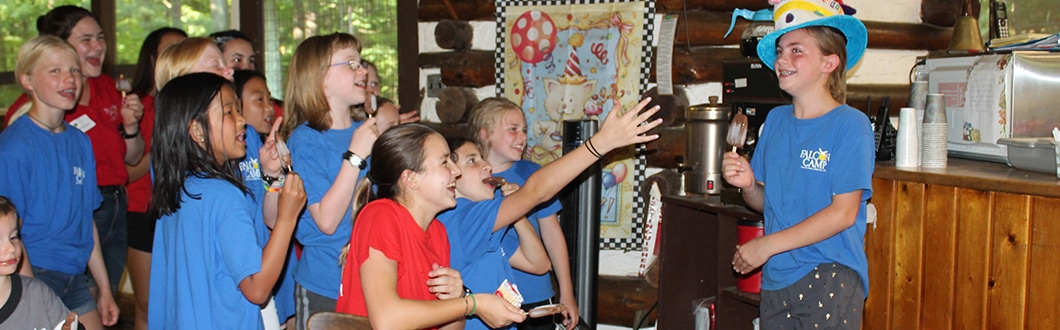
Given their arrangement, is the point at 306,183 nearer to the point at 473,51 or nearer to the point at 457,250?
the point at 457,250

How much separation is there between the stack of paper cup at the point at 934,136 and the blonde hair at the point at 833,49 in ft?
1.60

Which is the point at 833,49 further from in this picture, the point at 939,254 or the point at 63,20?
the point at 63,20

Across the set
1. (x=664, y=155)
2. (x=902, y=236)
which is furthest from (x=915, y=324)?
(x=664, y=155)

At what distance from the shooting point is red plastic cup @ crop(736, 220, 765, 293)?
11.9ft

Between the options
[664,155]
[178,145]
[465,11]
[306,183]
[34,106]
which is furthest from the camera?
[465,11]

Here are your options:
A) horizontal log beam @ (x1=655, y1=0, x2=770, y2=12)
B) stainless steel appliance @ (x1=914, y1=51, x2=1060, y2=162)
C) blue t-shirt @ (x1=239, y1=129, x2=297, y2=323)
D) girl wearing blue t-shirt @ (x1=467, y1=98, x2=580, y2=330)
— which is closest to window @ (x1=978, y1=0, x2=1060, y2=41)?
horizontal log beam @ (x1=655, y1=0, x2=770, y2=12)

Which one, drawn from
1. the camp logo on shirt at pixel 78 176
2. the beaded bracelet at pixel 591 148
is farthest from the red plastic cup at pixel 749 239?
the camp logo on shirt at pixel 78 176

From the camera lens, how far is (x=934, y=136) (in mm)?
3365

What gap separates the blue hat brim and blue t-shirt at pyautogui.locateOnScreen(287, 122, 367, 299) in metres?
1.52

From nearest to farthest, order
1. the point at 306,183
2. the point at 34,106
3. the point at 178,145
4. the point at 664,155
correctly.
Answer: the point at 178,145
the point at 306,183
the point at 34,106
the point at 664,155

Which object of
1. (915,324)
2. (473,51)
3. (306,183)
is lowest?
(915,324)

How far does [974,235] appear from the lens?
9.57ft

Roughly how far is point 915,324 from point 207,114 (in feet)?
8.03

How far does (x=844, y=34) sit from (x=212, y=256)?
219 cm
